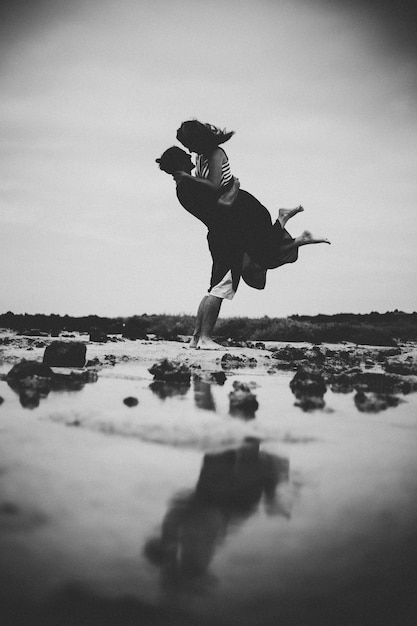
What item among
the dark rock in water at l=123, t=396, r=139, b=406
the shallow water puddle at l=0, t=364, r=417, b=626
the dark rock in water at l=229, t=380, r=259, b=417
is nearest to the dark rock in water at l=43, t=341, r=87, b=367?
the dark rock in water at l=123, t=396, r=139, b=406

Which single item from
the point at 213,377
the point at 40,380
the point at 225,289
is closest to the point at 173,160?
the point at 225,289

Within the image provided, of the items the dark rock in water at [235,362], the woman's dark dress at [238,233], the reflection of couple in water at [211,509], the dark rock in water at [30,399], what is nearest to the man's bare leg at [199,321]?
the woman's dark dress at [238,233]

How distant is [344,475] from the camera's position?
1024 mm

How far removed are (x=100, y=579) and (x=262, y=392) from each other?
1798mm

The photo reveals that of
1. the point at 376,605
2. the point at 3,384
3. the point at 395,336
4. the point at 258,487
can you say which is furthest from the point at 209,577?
the point at 395,336

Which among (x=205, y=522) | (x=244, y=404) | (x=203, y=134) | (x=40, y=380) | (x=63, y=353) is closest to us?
(x=205, y=522)

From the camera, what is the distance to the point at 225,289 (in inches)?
Result: 200

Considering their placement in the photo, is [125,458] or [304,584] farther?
[125,458]

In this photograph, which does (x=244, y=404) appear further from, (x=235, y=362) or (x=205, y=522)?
(x=235, y=362)

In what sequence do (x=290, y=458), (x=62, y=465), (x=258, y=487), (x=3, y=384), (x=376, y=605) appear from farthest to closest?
(x=3, y=384)
(x=290, y=458)
(x=62, y=465)
(x=258, y=487)
(x=376, y=605)

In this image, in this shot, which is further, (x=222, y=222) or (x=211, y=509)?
(x=222, y=222)

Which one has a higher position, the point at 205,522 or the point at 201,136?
the point at 201,136

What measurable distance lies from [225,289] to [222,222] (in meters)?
0.72

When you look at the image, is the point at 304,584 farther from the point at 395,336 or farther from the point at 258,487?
the point at 395,336
